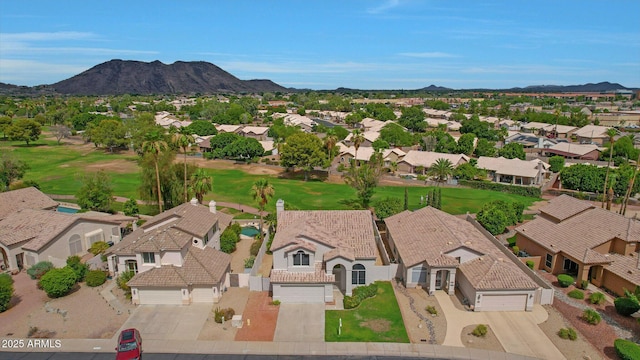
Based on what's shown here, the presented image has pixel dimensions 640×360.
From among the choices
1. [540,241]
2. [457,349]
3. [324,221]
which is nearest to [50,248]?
[324,221]


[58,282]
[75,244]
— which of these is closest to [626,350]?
[58,282]

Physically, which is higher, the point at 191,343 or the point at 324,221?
the point at 324,221

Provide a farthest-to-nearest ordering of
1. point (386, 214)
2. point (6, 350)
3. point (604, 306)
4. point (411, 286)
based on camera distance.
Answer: point (386, 214) < point (411, 286) < point (604, 306) < point (6, 350)

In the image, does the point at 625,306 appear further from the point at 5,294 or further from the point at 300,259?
the point at 5,294

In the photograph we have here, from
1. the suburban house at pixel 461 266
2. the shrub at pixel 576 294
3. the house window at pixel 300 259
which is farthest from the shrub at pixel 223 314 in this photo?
the shrub at pixel 576 294

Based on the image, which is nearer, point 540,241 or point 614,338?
point 614,338

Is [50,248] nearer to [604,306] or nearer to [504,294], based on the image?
[504,294]

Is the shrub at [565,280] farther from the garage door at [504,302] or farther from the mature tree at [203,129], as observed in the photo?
the mature tree at [203,129]
